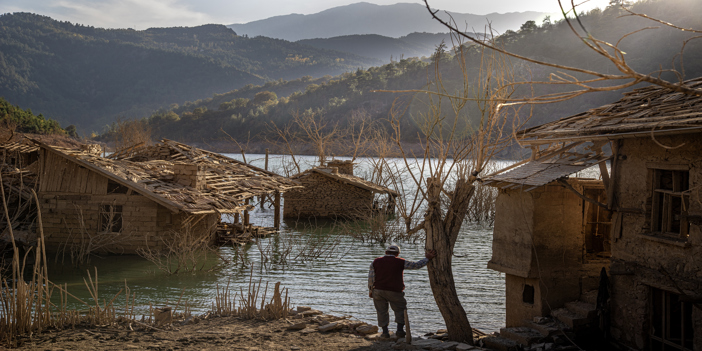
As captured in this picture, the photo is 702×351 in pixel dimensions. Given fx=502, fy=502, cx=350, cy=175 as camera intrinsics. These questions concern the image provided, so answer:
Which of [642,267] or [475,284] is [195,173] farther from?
[642,267]

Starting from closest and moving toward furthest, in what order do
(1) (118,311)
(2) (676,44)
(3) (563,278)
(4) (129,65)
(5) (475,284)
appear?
(3) (563,278) < (1) (118,311) < (5) (475,284) < (2) (676,44) < (4) (129,65)

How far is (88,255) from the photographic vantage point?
16.6 m

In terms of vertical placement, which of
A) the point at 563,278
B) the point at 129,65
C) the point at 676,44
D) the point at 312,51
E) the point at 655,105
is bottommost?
the point at 563,278

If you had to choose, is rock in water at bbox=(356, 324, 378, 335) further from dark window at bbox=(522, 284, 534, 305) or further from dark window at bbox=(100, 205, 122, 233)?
dark window at bbox=(100, 205, 122, 233)

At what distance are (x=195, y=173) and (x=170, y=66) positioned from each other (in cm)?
10361

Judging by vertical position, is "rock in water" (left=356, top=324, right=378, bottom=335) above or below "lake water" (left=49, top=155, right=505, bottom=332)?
above

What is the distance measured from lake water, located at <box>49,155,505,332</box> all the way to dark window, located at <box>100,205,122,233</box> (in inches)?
39.1

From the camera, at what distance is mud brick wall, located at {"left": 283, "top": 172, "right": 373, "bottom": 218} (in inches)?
1160

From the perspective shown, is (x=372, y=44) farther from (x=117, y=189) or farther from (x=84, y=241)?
(x=84, y=241)

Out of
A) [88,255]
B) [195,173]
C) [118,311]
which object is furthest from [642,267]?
A: [88,255]

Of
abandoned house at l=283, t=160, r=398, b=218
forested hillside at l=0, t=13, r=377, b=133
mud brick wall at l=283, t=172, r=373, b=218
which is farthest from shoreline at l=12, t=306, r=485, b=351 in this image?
forested hillside at l=0, t=13, r=377, b=133

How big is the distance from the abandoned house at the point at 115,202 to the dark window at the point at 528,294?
34.4 feet

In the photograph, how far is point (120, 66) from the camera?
356 feet

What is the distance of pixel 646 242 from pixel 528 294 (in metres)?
2.31
